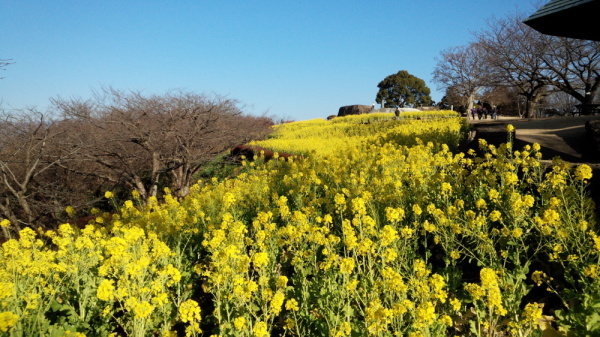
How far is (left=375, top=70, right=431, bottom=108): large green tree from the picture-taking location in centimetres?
6762

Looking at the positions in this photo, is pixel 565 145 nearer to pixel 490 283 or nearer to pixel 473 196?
pixel 473 196

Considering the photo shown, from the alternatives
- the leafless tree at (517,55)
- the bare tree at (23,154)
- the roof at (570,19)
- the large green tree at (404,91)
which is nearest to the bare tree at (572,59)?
the leafless tree at (517,55)

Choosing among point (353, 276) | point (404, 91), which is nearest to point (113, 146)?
point (353, 276)

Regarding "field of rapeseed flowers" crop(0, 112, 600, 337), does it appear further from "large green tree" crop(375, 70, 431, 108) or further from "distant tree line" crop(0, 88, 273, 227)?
"large green tree" crop(375, 70, 431, 108)

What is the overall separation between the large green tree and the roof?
59.0 meters

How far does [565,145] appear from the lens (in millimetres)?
6969

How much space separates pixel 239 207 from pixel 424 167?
3.04m

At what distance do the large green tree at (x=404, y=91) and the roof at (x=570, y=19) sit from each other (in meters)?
59.0

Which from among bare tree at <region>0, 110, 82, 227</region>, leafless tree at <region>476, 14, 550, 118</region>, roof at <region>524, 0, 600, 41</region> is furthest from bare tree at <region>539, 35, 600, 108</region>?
bare tree at <region>0, 110, 82, 227</region>

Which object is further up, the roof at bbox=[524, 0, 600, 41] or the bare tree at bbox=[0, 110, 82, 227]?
the roof at bbox=[524, 0, 600, 41]

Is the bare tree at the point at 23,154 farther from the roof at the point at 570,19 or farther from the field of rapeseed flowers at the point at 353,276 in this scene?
the roof at the point at 570,19

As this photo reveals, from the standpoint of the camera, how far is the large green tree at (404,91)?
67625 mm

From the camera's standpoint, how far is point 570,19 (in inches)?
342

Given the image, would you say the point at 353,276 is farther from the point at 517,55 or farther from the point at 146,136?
the point at 517,55
